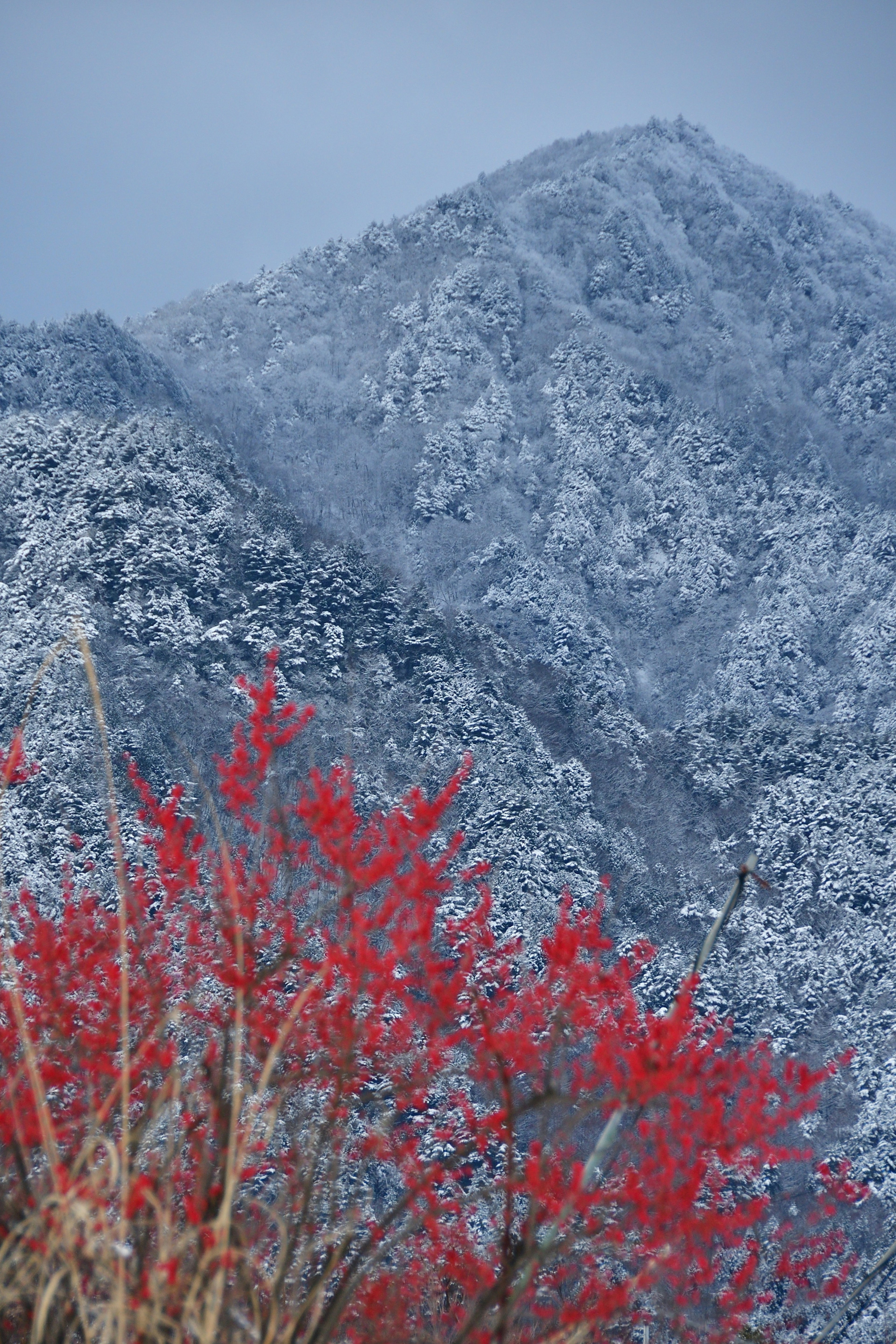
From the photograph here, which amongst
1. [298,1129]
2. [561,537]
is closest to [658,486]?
[561,537]

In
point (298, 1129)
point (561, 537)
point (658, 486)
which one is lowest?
point (298, 1129)

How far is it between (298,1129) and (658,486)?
1586 inches

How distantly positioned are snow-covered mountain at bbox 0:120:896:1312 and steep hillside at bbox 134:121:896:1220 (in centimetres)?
14

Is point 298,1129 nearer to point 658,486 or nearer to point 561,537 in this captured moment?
point 561,537

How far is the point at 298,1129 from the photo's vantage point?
8.47 meters

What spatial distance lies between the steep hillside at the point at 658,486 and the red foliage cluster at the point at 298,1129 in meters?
12.3

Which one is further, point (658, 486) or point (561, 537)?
point (658, 486)

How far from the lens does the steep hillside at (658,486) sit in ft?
83.9

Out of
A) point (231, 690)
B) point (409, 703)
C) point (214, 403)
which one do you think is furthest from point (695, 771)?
point (214, 403)

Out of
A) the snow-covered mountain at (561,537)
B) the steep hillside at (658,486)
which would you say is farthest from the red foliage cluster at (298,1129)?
the steep hillside at (658,486)

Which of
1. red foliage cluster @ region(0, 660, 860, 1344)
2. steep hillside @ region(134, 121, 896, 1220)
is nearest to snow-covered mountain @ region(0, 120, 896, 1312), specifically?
steep hillside @ region(134, 121, 896, 1220)

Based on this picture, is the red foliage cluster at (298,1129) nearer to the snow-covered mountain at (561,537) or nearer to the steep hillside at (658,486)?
the snow-covered mountain at (561,537)

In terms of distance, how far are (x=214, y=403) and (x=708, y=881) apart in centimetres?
Answer: 3332

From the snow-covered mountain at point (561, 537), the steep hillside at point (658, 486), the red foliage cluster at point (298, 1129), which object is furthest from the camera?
the steep hillside at point (658, 486)
